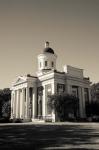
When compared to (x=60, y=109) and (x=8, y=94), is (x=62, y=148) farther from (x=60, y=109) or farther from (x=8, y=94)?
(x=8, y=94)

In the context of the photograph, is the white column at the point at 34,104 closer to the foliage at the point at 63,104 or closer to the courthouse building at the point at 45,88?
the courthouse building at the point at 45,88

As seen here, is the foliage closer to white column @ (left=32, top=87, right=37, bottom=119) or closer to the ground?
white column @ (left=32, top=87, right=37, bottom=119)

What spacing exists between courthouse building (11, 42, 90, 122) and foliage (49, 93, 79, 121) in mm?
1999

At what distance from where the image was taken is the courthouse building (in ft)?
180

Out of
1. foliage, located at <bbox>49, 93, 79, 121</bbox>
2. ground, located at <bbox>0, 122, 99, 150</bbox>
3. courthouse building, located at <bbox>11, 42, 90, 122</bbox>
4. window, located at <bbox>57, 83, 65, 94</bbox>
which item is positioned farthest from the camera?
window, located at <bbox>57, 83, 65, 94</bbox>

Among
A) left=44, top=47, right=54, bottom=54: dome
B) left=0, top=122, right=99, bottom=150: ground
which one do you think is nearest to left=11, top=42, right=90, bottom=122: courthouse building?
left=44, top=47, right=54, bottom=54: dome

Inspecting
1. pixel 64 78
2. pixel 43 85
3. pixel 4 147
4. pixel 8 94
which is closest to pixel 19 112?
pixel 43 85

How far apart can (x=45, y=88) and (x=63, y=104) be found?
10.1 metres

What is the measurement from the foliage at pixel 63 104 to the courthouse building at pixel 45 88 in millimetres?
1999

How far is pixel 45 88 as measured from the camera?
56.9 metres

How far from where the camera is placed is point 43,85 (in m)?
57.5

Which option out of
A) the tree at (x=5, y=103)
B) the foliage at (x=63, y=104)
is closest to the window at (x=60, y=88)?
the foliage at (x=63, y=104)

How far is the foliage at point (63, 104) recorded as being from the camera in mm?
47906

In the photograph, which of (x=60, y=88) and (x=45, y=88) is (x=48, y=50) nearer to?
(x=45, y=88)
